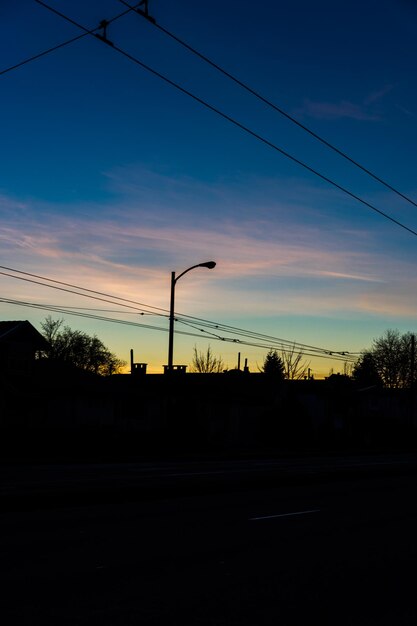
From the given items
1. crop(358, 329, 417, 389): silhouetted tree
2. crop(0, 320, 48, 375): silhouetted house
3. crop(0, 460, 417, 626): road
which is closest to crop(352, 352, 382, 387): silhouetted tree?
crop(358, 329, 417, 389): silhouetted tree

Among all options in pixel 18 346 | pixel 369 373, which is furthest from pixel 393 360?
pixel 18 346

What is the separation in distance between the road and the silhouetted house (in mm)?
Answer: 36232

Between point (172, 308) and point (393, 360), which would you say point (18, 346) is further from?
point (393, 360)

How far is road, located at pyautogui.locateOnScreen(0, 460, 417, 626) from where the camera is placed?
669 centimetres

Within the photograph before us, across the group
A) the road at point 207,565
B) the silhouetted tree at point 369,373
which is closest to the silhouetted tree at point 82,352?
the silhouetted tree at point 369,373

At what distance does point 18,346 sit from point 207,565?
43.9m

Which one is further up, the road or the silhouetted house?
the silhouetted house

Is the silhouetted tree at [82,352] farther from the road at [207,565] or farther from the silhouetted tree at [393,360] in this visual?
the road at [207,565]

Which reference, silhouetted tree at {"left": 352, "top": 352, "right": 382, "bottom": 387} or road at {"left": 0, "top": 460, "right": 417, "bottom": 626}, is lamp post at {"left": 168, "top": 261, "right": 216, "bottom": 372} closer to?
road at {"left": 0, "top": 460, "right": 417, "bottom": 626}

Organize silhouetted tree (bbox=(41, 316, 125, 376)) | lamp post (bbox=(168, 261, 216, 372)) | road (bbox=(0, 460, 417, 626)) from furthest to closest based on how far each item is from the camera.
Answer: silhouetted tree (bbox=(41, 316, 125, 376)) < lamp post (bbox=(168, 261, 216, 372)) < road (bbox=(0, 460, 417, 626))

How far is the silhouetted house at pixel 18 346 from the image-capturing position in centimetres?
4969

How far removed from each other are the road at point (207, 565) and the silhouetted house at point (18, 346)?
1426 inches

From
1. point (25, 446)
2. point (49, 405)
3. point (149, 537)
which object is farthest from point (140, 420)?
point (149, 537)

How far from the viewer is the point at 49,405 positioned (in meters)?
53.1
